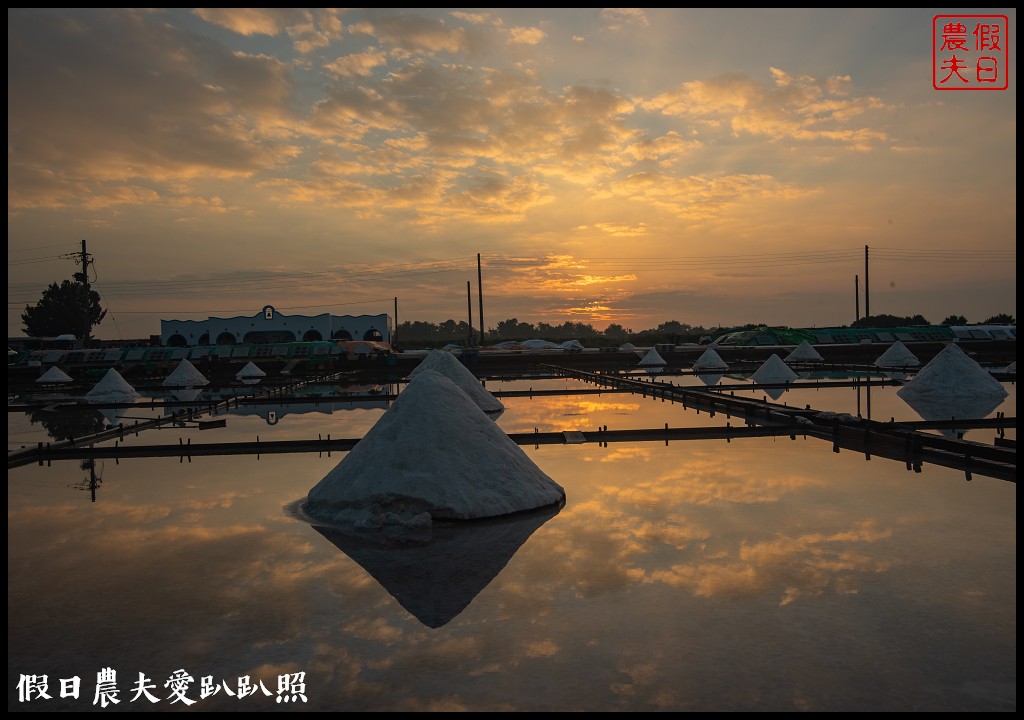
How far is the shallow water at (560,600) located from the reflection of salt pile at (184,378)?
2379 centimetres

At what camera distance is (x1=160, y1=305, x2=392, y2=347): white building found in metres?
55.5

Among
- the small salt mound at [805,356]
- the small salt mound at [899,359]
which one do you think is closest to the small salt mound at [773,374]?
the small salt mound at [899,359]

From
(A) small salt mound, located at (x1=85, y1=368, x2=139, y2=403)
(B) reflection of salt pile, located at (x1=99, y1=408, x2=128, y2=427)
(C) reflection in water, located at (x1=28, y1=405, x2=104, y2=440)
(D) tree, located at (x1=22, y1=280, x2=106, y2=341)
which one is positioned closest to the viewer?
(C) reflection in water, located at (x1=28, y1=405, x2=104, y2=440)

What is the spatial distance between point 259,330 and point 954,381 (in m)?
47.4

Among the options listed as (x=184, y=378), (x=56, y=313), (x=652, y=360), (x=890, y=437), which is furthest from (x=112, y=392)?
(x=56, y=313)

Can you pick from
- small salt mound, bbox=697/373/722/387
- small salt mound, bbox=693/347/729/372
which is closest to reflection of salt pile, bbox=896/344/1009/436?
small salt mound, bbox=697/373/722/387

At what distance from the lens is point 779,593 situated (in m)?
5.55

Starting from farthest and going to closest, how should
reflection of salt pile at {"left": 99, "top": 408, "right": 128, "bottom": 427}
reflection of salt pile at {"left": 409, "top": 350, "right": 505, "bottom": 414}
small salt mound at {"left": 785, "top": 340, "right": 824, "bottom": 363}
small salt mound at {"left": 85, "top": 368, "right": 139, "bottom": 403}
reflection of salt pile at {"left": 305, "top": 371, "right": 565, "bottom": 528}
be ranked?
small salt mound at {"left": 785, "top": 340, "right": 824, "bottom": 363} < small salt mound at {"left": 85, "top": 368, "right": 139, "bottom": 403} < reflection of salt pile at {"left": 99, "top": 408, "right": 128, "bottom": 427} < reflection of salt pile at {"left": 409, "top": 350, "right": 505, "bottom": 414} < reflection of salt pile at {"left": 305, "top": 371, "right": 565, "bottom": 528}

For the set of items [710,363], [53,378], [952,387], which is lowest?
[952,387]

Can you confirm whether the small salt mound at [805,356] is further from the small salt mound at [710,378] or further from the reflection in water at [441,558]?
the reflection in water at [441,558]

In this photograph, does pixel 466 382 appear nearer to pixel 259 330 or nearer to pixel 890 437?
pixel 890 437

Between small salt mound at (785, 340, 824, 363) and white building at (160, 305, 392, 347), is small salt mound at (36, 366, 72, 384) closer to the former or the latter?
white building at (160, 305, 392, 347)

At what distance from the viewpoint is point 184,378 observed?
107 feet

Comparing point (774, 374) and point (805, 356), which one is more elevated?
point (805, 356)
